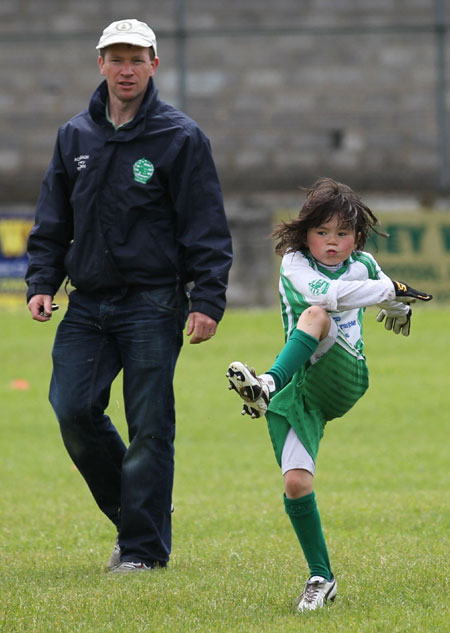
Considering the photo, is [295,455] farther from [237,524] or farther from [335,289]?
[237,524]

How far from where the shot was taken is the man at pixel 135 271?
5.81 meters

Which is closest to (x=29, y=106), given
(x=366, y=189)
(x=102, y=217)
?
(x=366, y=189)

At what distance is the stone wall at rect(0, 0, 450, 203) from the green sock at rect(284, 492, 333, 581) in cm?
2066

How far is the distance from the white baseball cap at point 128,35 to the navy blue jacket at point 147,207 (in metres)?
0.26

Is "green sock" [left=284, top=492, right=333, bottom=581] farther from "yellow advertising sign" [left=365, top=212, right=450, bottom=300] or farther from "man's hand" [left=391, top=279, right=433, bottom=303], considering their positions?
"yellow advertising sign" [left=365, top=212, right=450, bottom=300]

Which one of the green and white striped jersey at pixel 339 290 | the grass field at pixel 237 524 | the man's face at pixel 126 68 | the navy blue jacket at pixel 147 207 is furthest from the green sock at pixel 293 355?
the man's face at pixel 126 68

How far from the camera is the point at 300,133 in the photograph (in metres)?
25.5

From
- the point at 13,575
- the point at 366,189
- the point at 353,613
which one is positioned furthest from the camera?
the point at 366,189

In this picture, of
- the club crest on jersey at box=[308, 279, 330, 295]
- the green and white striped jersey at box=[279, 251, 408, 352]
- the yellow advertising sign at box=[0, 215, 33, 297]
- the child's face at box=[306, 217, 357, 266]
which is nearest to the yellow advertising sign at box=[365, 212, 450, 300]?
the yellow advertising sign at box=[0, 215, 33, 297]

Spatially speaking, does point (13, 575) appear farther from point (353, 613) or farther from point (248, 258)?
point (248, 258)

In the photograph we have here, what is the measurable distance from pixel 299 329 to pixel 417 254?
1828 centimetres

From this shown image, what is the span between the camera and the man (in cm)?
581

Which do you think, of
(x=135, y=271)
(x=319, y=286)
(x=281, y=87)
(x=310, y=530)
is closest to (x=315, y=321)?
(x=319, y=286)

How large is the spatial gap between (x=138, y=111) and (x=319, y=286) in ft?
4.95
